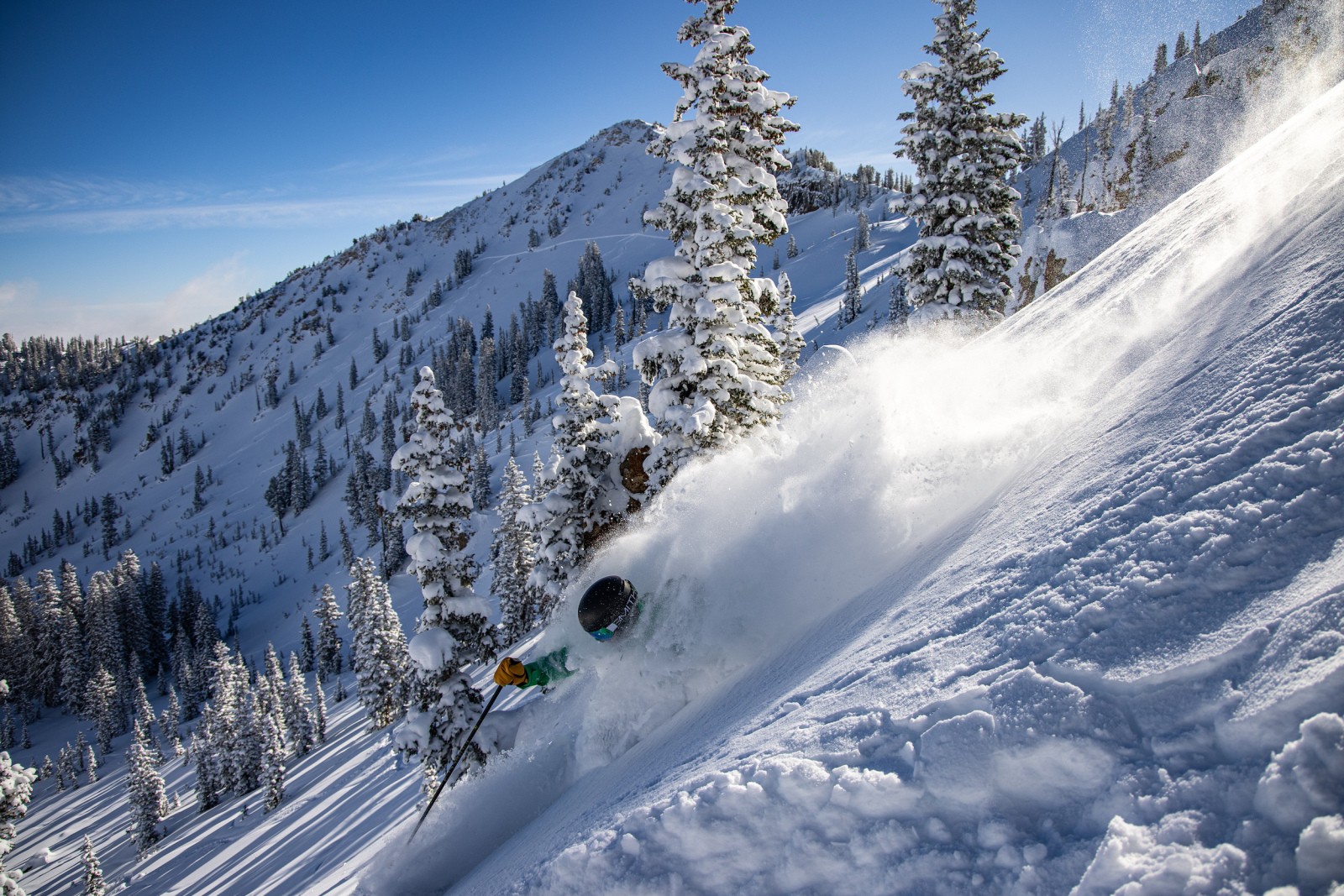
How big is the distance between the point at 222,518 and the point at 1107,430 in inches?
6500

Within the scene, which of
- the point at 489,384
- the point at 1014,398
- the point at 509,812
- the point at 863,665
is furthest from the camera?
the point at 489,384

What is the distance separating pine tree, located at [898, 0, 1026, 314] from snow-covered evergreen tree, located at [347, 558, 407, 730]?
39.3m

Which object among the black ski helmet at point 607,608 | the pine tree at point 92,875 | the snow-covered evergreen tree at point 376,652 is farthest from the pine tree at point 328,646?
the black ski helmet at point 607,608

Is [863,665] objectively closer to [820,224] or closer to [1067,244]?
[1067,244]

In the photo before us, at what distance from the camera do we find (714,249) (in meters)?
12.4

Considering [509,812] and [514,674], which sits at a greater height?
[514,674]

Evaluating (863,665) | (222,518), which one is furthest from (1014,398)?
(222,518)

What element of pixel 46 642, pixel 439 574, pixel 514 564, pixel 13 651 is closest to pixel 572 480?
pixel 439 574

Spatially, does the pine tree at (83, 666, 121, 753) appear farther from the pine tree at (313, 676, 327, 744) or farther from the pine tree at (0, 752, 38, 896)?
the pine tree at (0, 752, 38, 896)

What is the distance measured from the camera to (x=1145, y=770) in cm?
214

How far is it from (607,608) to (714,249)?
8.17 meters

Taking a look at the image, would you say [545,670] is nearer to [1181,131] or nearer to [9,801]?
[9,801]

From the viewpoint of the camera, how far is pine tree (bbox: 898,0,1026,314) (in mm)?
17484

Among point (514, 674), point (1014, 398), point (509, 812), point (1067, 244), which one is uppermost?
point (1067, 244)
